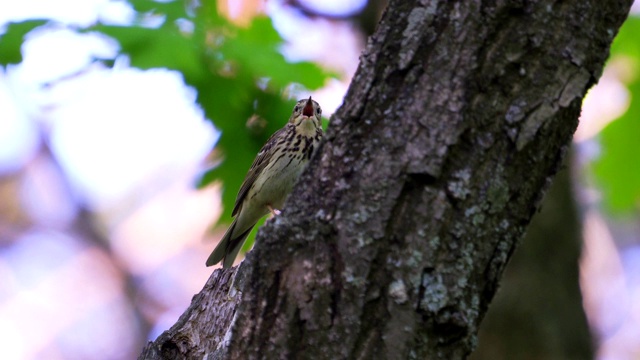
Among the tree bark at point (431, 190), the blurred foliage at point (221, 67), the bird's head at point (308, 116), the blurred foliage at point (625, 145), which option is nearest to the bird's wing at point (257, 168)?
the bird's head at point (308, 116)

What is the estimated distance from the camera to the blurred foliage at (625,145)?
6047 millimetres

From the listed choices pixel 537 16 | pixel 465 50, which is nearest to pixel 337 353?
pixel 465 50

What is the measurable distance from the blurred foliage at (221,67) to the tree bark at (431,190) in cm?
155

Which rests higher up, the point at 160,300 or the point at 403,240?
the point at 160,300

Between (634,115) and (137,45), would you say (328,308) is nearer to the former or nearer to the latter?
(137,45)

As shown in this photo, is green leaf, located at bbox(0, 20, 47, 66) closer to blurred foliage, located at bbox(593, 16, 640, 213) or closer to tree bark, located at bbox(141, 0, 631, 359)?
tree bark, located at bbox(141, 0, 631, 359)

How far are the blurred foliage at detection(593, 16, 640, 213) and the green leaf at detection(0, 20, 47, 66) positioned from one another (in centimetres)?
376

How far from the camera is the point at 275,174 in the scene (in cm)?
581

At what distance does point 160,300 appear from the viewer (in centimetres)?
1197

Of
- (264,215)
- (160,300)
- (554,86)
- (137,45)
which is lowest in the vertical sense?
(554,86)

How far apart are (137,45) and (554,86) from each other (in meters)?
2.05

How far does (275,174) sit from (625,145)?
8.61ft

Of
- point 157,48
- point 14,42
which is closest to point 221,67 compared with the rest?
point 157,48

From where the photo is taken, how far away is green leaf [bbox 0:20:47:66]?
3.95m
